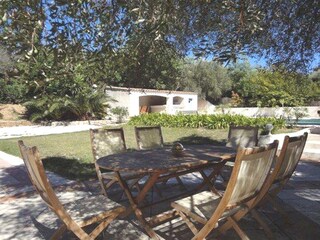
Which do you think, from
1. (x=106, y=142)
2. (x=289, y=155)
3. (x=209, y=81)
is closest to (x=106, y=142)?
(x=106, y=142)

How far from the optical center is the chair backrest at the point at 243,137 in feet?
20.7

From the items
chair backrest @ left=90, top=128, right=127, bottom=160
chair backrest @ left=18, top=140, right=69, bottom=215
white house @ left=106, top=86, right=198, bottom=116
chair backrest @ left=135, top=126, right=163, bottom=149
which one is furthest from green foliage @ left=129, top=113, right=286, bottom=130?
chair backrest @ left=18, top=140, right=69, bottom=215

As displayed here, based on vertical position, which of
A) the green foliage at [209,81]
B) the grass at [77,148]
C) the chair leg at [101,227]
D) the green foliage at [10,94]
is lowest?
the grass at [77,148]

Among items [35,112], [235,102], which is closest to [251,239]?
[35,112]

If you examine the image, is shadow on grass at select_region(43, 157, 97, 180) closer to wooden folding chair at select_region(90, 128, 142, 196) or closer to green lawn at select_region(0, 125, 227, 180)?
green lawn at select_region(0, 125, 227, 180)


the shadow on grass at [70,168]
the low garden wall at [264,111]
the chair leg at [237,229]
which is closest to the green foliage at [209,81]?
the low garden wall at [264,111]

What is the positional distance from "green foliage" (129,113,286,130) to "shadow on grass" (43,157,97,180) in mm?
8627

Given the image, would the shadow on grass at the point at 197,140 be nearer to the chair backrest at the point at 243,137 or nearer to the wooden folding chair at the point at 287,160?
the chair backrest at the point at 243,137

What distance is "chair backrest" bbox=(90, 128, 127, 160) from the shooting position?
18.1 ft

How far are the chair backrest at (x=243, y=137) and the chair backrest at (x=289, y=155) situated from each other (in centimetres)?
217

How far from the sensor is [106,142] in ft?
18.8

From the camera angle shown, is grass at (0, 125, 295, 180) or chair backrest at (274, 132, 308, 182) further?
grass at (0, 125, 295, 180)

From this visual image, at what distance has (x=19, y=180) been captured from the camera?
705cm

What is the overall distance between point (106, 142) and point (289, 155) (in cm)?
313
